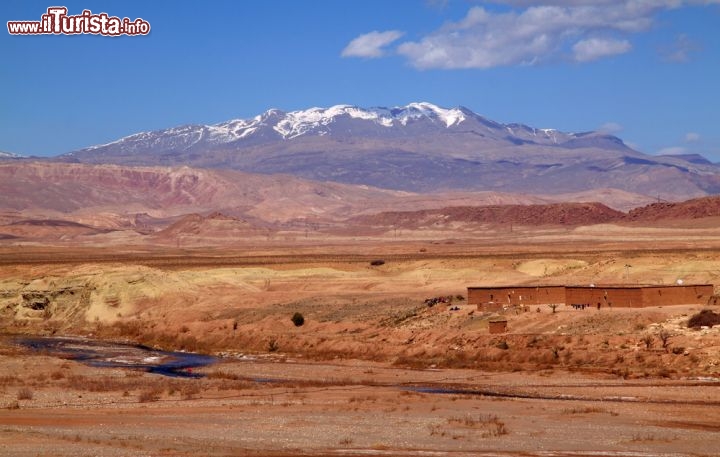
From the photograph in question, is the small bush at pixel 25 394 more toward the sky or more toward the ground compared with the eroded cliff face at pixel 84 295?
more toward the ground

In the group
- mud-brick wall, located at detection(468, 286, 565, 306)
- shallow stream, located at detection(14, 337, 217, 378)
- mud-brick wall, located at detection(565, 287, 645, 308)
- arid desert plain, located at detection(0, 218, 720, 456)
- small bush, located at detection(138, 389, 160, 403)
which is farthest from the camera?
mud-brick wall, located at detection(468, 286, 565, 306)

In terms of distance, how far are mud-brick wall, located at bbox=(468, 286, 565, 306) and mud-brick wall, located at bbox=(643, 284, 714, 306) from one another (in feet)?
15.5

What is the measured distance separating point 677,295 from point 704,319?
21.0 ft

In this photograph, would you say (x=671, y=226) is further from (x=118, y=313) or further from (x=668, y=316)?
(x=668, y=316)

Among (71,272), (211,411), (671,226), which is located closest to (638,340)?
(211,411)

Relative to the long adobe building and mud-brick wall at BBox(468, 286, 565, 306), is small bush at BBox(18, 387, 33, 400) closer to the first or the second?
the long adobe building

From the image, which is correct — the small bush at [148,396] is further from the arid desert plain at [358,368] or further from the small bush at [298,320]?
the small bush at [298,320]

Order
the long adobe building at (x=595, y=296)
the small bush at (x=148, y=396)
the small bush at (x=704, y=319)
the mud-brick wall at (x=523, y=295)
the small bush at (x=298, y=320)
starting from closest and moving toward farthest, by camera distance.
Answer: the small bush at (x=148, y=396) → the small bush at (x=704, y=319) → the long adobe building at (x=595, y=296) → the mud-brick wall at (x=523, y=295) → the small bush at (x=298, y=320)

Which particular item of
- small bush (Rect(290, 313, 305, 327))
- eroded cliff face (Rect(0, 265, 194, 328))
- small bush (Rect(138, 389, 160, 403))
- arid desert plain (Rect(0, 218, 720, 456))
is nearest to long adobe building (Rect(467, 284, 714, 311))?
arid desert plain (Rect(0, 218, 720, 456))

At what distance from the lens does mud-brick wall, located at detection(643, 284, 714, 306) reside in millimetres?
52719

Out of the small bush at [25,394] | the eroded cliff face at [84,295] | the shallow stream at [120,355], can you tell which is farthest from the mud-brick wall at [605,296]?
the eroded cliff face at [84,295]

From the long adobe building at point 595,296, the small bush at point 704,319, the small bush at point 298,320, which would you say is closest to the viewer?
the small bush at point 704,319

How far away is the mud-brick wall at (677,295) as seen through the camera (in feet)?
173

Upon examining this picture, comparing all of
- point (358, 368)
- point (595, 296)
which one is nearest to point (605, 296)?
point (595, 296)
